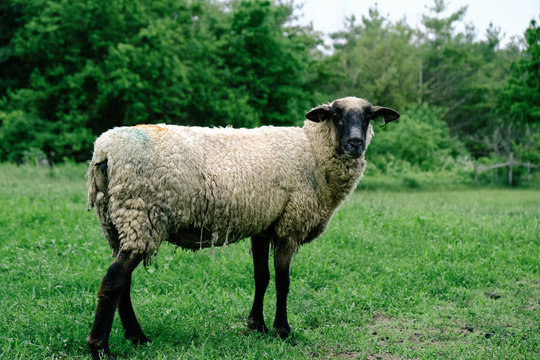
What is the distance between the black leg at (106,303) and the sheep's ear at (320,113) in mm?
2472

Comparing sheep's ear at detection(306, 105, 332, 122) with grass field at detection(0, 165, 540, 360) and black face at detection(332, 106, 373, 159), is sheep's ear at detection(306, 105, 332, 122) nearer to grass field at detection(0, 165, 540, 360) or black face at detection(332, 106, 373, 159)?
black face at detection(332, 106, 373, 159)

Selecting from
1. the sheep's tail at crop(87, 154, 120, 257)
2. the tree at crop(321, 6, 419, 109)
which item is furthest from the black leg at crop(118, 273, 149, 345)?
the tree at crop(321, 6, 419, 109)

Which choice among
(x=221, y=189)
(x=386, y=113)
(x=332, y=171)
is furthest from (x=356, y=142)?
(x=221, y=189)

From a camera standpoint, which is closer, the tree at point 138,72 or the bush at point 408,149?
the tree at point 138,72

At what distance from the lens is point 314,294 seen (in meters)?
6.32

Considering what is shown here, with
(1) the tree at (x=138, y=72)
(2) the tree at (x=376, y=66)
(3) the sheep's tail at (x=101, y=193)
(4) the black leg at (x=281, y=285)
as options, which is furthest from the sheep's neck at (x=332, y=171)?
(2) the tree at (x=376, y=66)

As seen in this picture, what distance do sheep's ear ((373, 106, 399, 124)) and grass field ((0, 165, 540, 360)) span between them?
7.28 feet

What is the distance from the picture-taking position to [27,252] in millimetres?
7324

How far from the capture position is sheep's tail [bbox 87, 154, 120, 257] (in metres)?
4.46

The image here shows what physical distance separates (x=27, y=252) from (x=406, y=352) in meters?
5.49

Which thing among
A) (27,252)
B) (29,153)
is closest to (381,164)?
(29,153)

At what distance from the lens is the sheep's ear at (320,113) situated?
547 centimetres

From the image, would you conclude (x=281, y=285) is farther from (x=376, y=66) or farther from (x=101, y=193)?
A: (x=376, y=66)

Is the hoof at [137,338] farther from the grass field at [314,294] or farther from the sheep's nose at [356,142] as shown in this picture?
the sheep's nose at [356,142]
